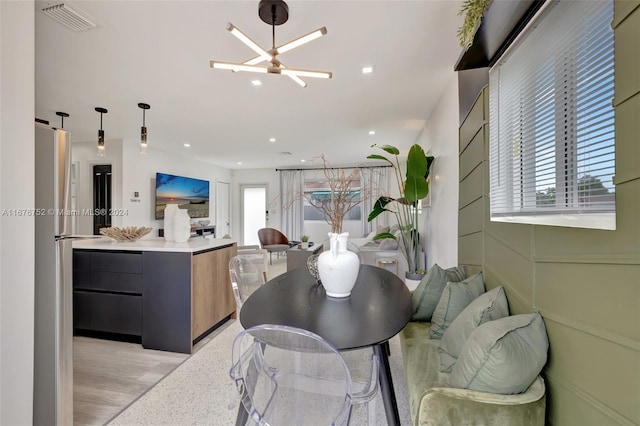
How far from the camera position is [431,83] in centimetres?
283

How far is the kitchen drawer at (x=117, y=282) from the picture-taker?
2559 millimetres

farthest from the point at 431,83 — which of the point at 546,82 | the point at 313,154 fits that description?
the point at 313,154

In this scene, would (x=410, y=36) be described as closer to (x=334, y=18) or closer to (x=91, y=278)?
(x=334, y=18)

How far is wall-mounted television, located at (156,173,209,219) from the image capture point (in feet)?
18.5

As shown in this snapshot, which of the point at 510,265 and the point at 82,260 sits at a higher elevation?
the point at 510,265

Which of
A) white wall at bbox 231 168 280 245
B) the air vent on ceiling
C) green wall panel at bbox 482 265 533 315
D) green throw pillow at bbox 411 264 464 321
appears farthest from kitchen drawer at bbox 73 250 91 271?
white wall at bbox 231 168 280 245

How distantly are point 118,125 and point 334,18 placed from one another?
380 cm

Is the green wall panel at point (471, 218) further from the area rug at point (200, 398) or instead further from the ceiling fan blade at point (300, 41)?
the ceiling fan blade at point (300, 41)

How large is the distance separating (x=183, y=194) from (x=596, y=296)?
262 inches

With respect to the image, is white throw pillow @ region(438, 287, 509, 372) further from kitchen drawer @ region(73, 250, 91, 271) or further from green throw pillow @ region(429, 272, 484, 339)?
kitchen drawer @ region(73, 250, 91, 271)

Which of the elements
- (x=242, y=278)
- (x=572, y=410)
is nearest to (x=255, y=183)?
(x=242, y=278)

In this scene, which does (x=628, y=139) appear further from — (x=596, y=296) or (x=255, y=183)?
(x=255, y=183)

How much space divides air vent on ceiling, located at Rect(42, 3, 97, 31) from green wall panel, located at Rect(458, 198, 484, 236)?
2857mm
